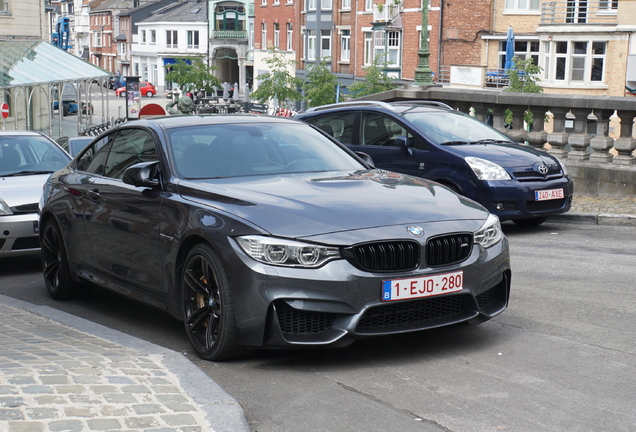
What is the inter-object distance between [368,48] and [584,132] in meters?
45.9

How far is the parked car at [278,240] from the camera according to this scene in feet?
17.3

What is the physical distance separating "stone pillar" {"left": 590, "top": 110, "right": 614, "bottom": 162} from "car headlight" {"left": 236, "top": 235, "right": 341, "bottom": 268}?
944cm

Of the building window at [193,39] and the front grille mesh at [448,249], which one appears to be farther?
the building window at [193,39]

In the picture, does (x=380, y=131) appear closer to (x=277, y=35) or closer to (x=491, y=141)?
(x=491, y=141)

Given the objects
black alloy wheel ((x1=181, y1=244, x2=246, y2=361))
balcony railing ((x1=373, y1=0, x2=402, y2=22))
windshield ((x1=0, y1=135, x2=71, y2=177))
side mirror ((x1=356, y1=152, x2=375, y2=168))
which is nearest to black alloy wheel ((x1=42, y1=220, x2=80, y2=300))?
black alloy wheel ((x1=181, y1=244, x2=246, y2=361))

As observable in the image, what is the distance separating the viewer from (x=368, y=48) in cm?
5897

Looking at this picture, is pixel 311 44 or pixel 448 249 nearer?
pixel 448 249

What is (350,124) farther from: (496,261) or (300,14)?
(300,14)

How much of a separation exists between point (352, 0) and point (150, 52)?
5907 centimetres

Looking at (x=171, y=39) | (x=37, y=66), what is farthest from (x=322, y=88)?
(x=171, y=39)

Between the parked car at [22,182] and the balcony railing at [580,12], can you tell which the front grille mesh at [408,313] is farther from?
the balcony railing at [580,12]

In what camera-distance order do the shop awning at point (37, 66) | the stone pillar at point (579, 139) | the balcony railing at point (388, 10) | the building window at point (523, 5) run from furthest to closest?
the balcony railing at point (388, 10) < the building window at point (523, 5) < the shop awning at point (37, 66) < the stone pillar at point (579, 139)

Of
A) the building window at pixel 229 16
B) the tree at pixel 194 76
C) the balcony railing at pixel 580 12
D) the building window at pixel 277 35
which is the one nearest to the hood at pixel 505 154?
the balcony railing at pixel 580 12

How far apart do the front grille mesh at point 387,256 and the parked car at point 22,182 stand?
5419 millimetres
